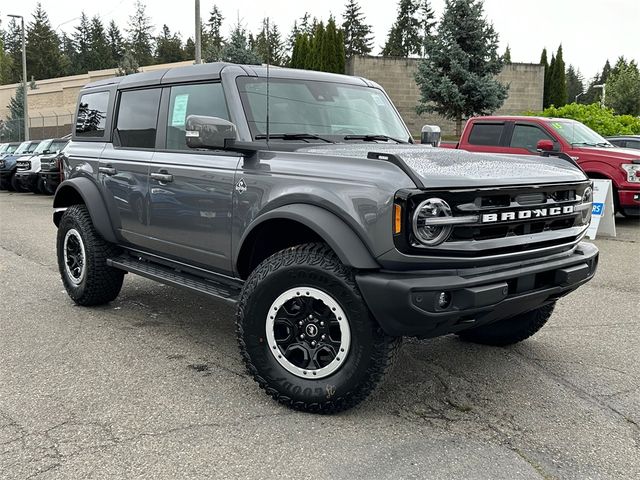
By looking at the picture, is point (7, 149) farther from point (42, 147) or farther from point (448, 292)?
point (448, 292)

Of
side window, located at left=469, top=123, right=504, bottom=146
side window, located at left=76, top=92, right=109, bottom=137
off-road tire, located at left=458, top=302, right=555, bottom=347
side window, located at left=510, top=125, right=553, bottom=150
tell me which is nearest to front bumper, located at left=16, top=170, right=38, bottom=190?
side window, located at left=469, top=123, right=504, bottom=146

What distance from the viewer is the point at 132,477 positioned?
2807 millimetres

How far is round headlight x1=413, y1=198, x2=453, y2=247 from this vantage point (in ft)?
10.0

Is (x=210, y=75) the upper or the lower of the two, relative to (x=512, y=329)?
upper

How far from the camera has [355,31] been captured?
79812 mm

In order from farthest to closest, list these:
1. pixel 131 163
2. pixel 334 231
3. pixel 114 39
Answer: pixel 114 39 < pixel 131 163 < pixel 334 231

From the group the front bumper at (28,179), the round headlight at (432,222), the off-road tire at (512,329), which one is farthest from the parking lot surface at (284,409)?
the front bumper at (28,179)

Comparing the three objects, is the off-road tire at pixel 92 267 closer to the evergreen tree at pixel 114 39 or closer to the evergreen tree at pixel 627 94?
the evergreen tree at pixel 627 94

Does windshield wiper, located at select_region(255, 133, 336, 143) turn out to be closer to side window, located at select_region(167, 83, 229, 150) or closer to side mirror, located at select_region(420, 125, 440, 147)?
side window, located at select_region(167, 83, 229, 150)

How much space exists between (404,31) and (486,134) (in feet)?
266

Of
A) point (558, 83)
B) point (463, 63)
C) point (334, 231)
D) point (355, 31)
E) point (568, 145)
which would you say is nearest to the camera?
point (334, 231)

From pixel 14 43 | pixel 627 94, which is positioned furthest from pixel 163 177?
pixel 14 43

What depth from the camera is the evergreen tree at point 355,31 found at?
78938 mm

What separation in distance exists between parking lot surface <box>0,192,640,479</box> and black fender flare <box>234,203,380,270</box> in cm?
88
